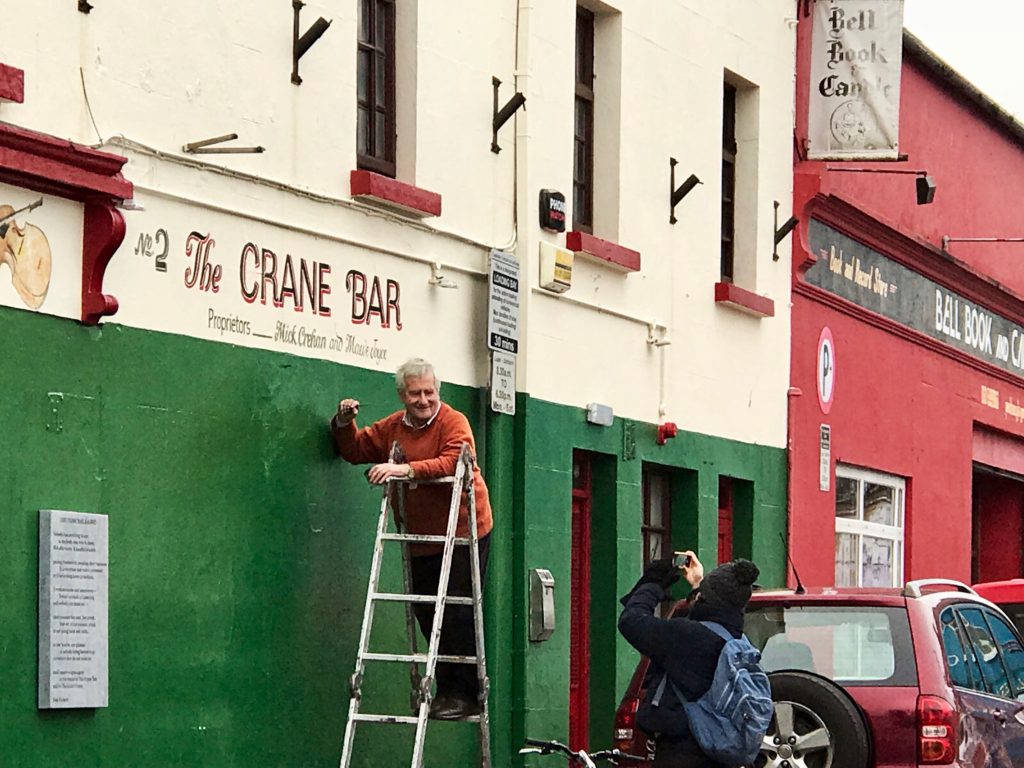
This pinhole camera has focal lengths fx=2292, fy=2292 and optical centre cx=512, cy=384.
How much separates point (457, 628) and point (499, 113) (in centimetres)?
386

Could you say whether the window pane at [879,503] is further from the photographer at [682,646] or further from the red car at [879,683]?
the photographer at [682,646]

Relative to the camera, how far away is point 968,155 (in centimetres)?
2683

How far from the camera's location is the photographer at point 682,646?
389 inches

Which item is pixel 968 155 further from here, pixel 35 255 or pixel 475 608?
pixel 35 255

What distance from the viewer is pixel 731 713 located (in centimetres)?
977

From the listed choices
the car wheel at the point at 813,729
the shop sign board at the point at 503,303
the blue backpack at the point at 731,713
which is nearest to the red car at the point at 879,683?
the car wheel at the point at 813,729

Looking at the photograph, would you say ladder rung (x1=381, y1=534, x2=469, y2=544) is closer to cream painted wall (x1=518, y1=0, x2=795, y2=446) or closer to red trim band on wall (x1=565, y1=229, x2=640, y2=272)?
cream painted wall (x1=518, y1=0, x2=795, y2=446)

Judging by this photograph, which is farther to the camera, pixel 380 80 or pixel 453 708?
pixel 380 80

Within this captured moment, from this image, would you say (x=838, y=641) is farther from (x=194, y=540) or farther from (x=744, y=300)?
(x=744, y=300)

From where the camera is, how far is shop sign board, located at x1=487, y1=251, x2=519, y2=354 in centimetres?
1468

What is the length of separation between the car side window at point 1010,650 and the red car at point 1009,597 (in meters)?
4.50

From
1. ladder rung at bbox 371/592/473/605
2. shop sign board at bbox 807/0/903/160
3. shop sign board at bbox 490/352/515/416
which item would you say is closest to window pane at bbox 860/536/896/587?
shop sign board at bbox 807/0/903/160

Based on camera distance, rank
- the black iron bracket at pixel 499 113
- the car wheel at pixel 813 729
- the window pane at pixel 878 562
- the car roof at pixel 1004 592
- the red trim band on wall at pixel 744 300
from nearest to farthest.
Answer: the car wheel at pixel 813 729
the black iron bracket at pixel 499 113
the car roof at pixel 1004 592
the red trim band on wall at pixel 744 300
the window pane at pixel 878 562

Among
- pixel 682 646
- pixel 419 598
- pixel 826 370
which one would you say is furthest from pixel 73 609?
pixel 826 370
